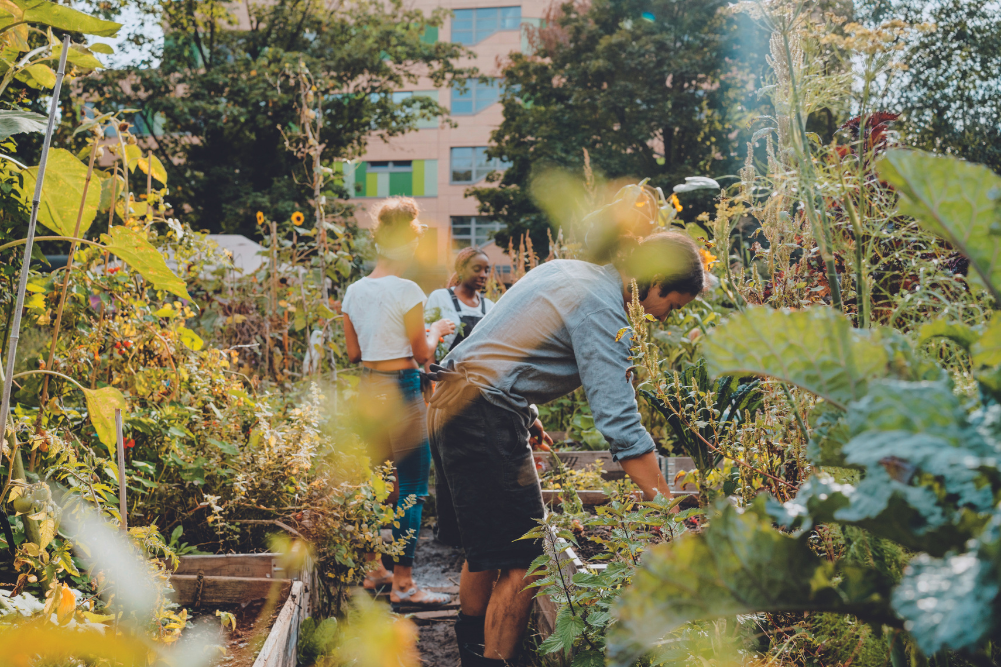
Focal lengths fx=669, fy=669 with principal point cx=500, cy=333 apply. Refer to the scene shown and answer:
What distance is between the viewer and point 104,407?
5.48ft

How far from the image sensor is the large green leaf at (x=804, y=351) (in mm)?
732

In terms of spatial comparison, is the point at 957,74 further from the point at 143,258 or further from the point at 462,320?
the point at 143,258

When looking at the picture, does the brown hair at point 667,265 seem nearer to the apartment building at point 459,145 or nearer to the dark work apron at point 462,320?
the dark work apron at point 462,320

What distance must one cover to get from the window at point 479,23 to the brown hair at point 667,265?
1130 inches

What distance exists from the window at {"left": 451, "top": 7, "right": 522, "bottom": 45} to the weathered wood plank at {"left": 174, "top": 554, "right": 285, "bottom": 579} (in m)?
28.6

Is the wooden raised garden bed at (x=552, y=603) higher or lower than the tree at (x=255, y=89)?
lower

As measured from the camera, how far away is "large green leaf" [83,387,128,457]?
166cm

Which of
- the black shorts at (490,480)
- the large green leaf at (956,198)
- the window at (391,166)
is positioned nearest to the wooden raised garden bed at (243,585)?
the black shorts at (490,480)

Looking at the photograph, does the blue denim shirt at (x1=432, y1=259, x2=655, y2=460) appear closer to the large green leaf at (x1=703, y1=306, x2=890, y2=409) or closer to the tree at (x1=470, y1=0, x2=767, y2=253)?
the large green leaf at (x1=703, y1=306, x2=890, y2=409)

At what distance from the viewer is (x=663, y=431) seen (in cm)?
463

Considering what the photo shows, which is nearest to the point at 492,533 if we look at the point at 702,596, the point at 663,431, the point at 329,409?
the point at 702,596

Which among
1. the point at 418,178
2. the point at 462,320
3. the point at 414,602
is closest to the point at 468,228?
the point at 418,178

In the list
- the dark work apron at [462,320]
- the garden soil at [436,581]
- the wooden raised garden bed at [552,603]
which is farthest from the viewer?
the dark work apron at [462,320]

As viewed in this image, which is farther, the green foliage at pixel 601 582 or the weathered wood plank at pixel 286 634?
the weathered wood plank at pixel 286 634
